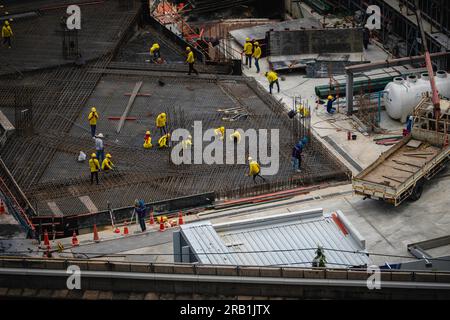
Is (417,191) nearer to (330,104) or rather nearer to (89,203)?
(330,104)

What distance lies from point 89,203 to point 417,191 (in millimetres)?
13582

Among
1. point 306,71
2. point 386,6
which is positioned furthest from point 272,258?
point 386,6

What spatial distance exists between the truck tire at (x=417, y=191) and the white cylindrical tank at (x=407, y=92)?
7.81 meters

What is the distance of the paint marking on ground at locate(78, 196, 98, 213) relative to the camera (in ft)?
181

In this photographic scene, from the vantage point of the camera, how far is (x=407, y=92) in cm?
6138

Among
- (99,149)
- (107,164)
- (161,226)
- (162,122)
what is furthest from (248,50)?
(161,226)

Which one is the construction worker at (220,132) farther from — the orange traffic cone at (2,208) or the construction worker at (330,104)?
the orange traffic cone at (2,208)

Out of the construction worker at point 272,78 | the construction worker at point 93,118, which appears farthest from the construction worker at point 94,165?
the construction worker at point 272,78

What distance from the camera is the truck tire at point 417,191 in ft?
178

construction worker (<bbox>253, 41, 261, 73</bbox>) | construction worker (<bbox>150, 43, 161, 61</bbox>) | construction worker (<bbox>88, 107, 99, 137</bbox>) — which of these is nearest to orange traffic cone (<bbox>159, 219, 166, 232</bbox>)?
construction worker (<bbox>88, 107, 99, 137</bbox>)

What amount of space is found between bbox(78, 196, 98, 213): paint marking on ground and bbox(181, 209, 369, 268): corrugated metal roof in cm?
782

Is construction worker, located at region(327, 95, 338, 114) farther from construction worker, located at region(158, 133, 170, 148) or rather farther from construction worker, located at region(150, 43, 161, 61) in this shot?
construction worker, located at region(150, 43, 161, 61)

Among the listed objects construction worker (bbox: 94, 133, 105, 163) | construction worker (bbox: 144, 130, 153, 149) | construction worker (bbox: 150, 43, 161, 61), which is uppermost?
construction worker (bbox: 150, 43, 161, 61)

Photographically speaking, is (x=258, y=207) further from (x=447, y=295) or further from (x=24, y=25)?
(x=24, y=25)
